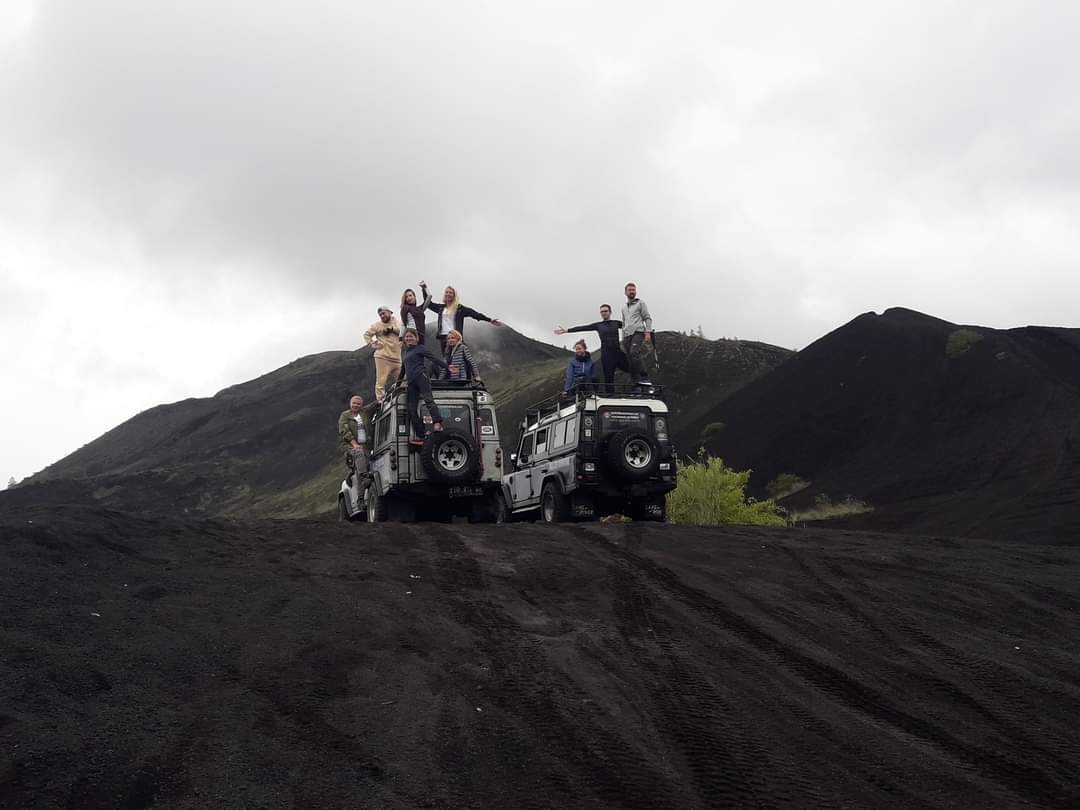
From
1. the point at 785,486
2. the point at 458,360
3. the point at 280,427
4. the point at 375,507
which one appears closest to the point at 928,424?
the point at 785,486

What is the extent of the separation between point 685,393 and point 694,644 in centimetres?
5424

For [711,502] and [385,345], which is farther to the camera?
[711,502]

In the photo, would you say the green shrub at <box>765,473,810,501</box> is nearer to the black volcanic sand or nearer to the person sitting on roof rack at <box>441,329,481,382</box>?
the person sitting on roof rack at <box>441,329,481,382</box>

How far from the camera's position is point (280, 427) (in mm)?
96875

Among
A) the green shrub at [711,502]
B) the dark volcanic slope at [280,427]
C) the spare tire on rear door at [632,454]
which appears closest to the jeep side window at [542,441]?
the spare tire on rear door at [632,454]

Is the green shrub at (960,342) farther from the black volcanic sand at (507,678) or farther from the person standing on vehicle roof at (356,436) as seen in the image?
the black volcanic sand at (507,678)

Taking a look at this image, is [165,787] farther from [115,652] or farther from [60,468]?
[60,468]

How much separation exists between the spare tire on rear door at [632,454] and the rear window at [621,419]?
0.31 meters

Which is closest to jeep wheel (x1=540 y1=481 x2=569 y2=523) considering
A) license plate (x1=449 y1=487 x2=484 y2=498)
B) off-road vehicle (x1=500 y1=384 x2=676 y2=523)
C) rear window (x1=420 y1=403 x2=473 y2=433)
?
off-road vehicle (x1=500 y1=384 x2=676 y2=523)

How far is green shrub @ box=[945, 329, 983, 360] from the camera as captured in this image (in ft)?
147

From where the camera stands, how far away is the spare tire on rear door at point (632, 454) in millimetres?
16359

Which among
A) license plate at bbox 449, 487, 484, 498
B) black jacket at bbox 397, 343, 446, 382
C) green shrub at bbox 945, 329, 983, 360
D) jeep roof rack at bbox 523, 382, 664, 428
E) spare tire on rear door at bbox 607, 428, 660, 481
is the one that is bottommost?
license plate at bbox 449, 487, 484, 498

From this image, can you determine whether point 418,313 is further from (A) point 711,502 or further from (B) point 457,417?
(A) point 711,502

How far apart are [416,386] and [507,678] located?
30.3 ft
